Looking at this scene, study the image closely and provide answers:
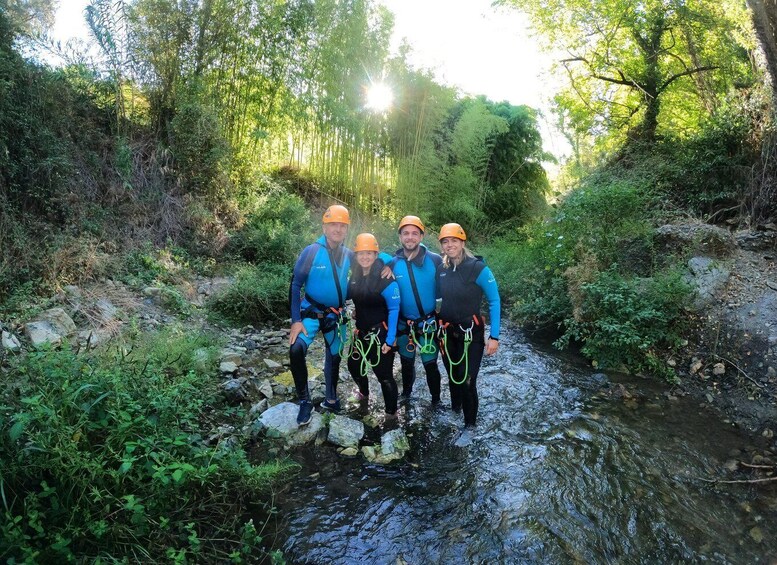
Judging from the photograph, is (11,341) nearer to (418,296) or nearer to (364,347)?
(364,347)

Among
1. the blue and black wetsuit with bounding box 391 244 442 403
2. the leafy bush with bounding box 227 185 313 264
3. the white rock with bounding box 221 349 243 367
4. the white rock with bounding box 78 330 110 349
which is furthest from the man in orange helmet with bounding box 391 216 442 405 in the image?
the leafy bush with bounding box 227 185 313 264

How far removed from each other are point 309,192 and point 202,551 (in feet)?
37.8

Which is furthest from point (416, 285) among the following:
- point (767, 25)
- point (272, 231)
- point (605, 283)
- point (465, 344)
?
point (767, 25)

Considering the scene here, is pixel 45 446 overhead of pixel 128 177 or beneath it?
beneath

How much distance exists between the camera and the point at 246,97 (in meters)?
9.82

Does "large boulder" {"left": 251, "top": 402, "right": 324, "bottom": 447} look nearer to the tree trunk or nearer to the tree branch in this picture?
the tree trunk

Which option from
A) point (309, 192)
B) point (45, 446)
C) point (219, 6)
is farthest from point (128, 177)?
point (45, 446)

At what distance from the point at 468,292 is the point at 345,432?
5.61ft

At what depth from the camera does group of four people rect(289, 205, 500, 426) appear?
154 inches

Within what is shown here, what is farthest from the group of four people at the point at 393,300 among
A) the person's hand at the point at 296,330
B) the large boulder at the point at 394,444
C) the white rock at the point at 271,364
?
the white rock at the point at 271,364

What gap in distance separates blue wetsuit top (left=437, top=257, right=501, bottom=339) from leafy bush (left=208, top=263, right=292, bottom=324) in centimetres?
405

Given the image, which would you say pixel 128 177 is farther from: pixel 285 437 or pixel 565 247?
pixel 565 247

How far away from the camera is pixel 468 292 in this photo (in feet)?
12.8

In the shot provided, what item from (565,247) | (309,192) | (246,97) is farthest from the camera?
(309,192)
